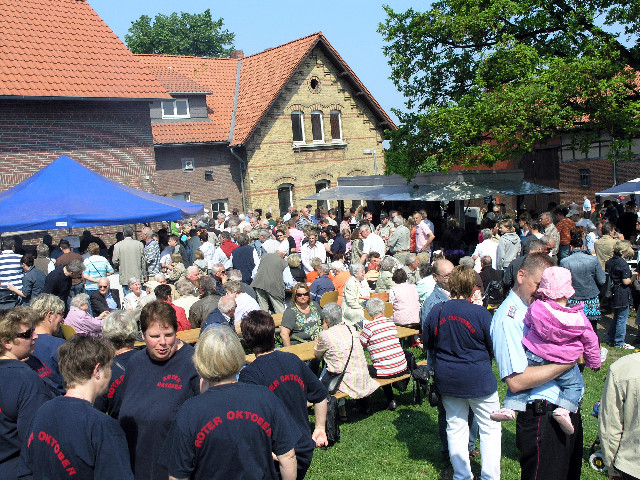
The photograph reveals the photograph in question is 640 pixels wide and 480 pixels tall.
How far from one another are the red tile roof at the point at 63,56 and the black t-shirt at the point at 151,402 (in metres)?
15.6

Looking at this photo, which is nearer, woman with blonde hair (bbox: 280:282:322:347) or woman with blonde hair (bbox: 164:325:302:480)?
woman with blonde hair (bbox: 164:325:302:480)

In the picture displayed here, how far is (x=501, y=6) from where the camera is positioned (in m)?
14.8

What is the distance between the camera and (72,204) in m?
10.3

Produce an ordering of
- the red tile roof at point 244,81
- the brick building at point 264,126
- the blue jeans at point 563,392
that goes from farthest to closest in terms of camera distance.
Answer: the red tile roof at point 244,81 < the brick building at point 264,126 < the blue jeans at point 563,392

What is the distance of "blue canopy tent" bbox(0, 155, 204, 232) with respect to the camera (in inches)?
391

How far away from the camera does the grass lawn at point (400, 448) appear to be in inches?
217

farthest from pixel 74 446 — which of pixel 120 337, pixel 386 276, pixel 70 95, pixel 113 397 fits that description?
pixel 70 95

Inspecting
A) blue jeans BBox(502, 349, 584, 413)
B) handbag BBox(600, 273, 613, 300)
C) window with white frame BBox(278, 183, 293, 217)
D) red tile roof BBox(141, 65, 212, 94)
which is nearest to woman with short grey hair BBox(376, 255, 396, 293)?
handbag BBox(600, 273, 613, 300)

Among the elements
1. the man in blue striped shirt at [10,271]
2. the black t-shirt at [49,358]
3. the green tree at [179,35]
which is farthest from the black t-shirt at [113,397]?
the green tree at [179,35]

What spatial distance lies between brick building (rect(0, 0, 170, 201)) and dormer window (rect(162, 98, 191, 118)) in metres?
3.94

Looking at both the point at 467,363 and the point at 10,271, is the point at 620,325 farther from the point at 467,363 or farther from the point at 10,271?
the point at 10,271

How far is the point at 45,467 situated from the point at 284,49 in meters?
25.8

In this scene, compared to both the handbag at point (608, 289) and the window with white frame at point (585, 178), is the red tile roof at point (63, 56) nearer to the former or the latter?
the handbag at point (608, 289)

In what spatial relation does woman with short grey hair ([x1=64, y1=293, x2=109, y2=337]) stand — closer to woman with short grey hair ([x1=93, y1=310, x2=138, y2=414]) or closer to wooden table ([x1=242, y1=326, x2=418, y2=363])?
wooden table ([x1=242, y1=326, x2=418, y2=363])
